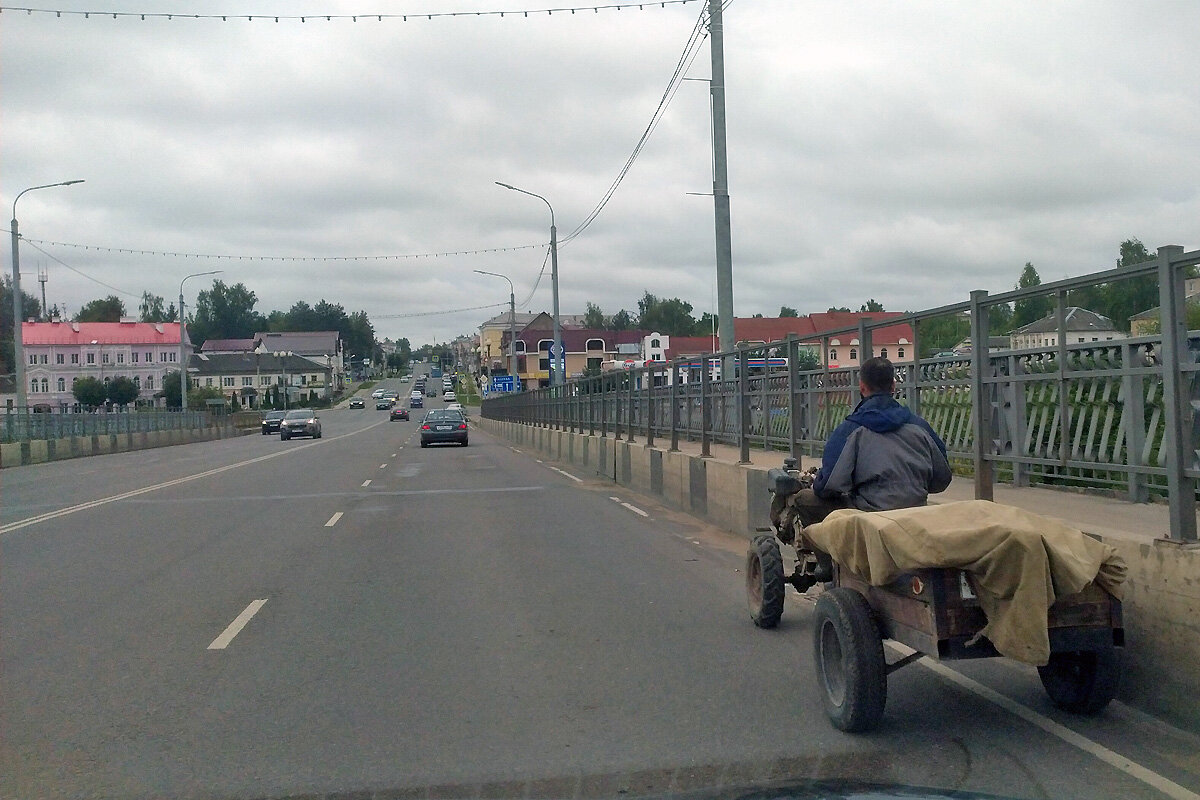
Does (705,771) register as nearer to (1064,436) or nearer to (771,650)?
(771,650)

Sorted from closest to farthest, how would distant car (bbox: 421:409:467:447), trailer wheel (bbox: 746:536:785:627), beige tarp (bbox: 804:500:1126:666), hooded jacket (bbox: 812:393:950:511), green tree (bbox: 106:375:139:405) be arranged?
beige tarp (bbox: 804:500:1126:666)
hooded jacket (bbox: 812:393:950:511)
trailer wheel (bbox: 746:536:785:627)
distant car (bbox: 421:409:467:447)
green tree (bbox: 106:375:139:405)

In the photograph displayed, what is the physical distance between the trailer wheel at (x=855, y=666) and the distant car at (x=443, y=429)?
35879mm

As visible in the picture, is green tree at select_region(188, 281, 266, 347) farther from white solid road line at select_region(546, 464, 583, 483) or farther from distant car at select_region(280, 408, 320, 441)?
white solid road line at select_region(546, 464, 583, 483)

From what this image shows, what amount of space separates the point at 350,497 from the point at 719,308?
7481mm

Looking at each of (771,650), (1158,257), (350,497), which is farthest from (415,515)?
(1158,257)

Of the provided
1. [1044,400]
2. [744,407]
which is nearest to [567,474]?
[744,407]

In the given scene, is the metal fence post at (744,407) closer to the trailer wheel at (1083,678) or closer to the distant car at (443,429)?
the trailer wheel at (1083,678)

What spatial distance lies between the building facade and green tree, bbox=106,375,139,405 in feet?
4.09

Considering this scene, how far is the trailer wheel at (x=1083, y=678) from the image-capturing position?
5305 millimetres

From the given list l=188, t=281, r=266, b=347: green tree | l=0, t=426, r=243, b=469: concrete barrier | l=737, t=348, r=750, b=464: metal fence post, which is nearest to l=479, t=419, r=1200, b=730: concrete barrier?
l=737, t=348, r=750, b=464: metal fence post

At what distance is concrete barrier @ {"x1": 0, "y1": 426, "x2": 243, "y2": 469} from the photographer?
34.8 metres

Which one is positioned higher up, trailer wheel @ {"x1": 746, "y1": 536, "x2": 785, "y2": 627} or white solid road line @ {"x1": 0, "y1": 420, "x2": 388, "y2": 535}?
trailer wheel @ {"x1": 746, "y1": 536, "x2": 785, "y2": 627}

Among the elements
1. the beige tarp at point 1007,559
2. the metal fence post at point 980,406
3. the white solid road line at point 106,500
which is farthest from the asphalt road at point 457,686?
the white solid road line at point 106,500

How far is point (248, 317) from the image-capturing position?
598 ft
